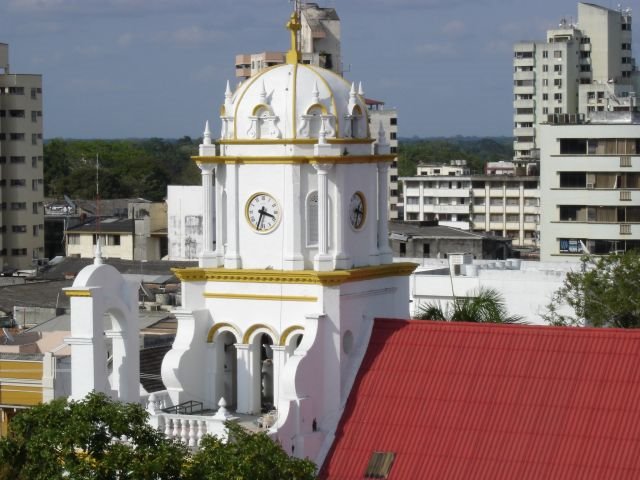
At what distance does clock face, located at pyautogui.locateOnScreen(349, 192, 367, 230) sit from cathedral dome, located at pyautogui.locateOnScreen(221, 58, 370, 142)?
129 centimetres

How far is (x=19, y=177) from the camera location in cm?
14425

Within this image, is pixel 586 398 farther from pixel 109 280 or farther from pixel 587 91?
pixel 587 91

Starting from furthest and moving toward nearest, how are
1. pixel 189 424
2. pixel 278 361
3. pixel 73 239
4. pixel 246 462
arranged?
1. pixel 73 239
2. pixel 278 361
3. pixel 189 424
4. pixel 246 462

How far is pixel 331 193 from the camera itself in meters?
40.7

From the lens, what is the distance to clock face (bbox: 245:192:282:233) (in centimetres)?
4112

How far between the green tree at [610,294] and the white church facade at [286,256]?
1753cm

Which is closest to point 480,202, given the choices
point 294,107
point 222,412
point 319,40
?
point 319,40

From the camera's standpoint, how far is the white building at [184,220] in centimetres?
12528

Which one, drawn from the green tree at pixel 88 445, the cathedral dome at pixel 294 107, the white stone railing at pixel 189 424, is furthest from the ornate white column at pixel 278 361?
the green tree at pixel 88 445

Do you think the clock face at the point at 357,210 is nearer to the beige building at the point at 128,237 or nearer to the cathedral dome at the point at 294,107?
the cathedral dome at the point at 294,107

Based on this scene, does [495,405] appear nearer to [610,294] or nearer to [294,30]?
[294,30]

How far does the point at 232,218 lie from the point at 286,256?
5.67ft

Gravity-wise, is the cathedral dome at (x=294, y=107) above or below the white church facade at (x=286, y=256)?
above

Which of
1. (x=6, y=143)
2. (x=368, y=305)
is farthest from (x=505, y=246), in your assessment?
(x=368, y=305)
